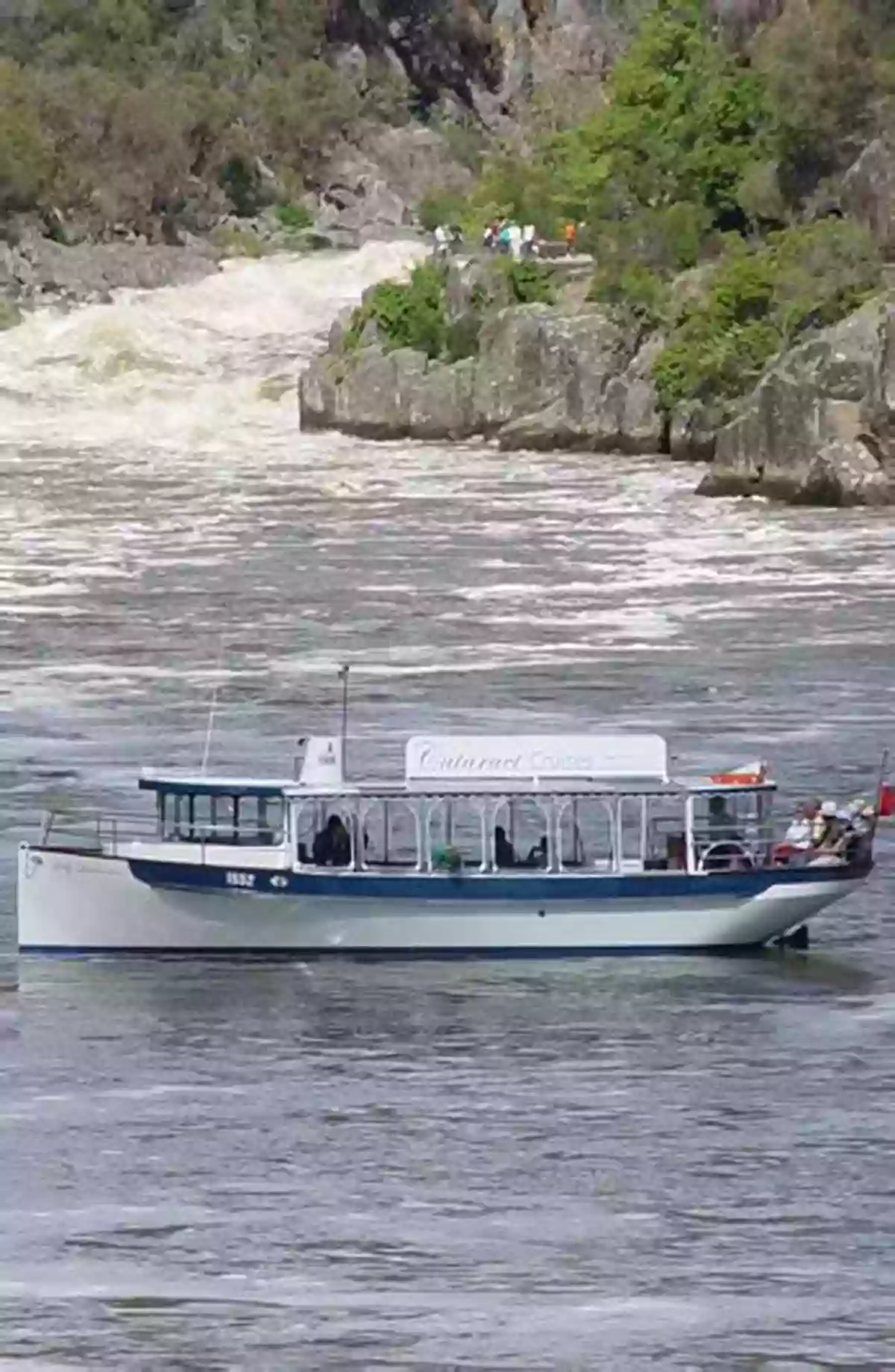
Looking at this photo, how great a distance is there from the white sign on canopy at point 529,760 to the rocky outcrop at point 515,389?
6316 centimetres

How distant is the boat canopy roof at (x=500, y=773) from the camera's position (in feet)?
132

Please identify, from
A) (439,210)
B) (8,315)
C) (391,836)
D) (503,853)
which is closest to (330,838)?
(503,853)

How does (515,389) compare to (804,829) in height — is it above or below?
above

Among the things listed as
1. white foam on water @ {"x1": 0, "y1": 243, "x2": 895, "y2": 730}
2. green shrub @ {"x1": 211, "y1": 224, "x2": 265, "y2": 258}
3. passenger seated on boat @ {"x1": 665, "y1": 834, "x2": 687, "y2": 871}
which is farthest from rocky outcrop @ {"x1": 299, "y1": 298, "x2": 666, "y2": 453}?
passenger seated on boat @ {"x1": 665, "y1": 834, "x2": 687, "y2": 871}

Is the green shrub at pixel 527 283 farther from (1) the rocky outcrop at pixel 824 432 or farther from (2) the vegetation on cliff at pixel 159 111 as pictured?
(2) the vegetation on cliff at pixel 159 111

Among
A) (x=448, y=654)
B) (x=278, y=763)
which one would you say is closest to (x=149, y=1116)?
(x=278, y=763)

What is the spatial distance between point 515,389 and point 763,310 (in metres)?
7.62

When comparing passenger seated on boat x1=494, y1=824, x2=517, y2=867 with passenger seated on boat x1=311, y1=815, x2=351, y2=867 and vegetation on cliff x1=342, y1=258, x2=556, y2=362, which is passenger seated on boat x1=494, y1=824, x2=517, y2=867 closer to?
passenger seated on boat x1=311, y1=815, x2=351, y2=867

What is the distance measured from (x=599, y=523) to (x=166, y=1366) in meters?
55.9

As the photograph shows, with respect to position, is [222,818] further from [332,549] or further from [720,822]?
[332,549]

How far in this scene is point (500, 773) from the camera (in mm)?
40375

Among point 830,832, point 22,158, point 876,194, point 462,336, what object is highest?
point 22,158

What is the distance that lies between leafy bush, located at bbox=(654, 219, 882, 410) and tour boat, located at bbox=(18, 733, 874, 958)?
5983cm

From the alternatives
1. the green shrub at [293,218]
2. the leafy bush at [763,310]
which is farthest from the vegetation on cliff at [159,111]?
the leafy bush at [763,310]
